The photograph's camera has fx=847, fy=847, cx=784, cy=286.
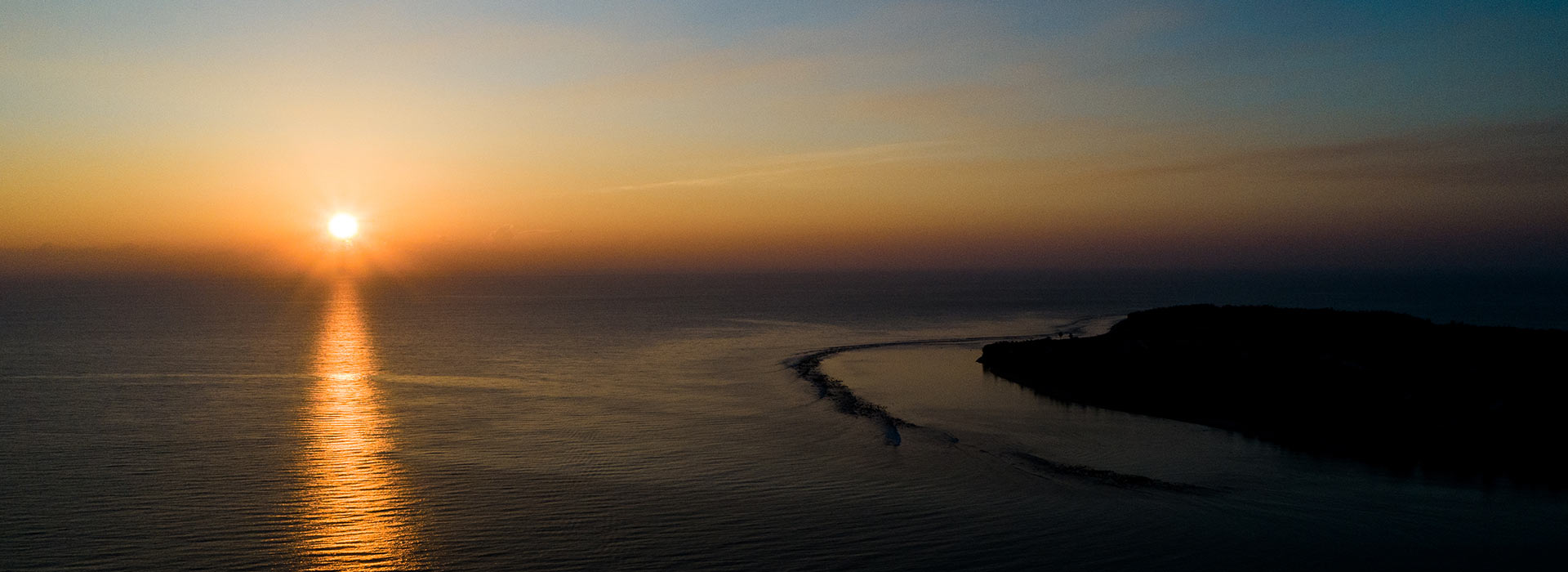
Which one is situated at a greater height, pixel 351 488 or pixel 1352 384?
pixel 1352 384

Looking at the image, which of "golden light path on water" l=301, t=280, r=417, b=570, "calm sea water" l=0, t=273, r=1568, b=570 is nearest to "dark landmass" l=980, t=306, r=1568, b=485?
"calm sea water" l=0, t=273, r=1568, b=570

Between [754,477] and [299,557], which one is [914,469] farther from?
[299,557]

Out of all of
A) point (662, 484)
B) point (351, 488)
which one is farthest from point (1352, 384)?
point (351, 488)

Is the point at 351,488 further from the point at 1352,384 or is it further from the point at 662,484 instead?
the point at 1352,384

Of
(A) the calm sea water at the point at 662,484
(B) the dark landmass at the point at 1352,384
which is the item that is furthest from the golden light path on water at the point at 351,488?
(B) the dark landmass at the point at 1352,384

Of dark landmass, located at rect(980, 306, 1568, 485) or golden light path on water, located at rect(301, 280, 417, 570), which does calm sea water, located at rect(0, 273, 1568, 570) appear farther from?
dark landmass, located at rect(980, 306, 1568, 485)
